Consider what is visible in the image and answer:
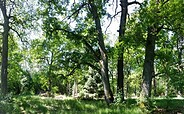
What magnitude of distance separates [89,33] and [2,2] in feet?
19.0

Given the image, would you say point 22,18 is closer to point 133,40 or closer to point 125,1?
point 125,1

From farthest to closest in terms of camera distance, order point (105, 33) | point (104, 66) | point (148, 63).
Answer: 1. point (105, 33)
2. point (104, 66)
3. point (148, 63)

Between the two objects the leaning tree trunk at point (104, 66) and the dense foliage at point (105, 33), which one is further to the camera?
the leaning tree trunk at point (104, 66)

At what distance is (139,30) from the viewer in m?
12.5

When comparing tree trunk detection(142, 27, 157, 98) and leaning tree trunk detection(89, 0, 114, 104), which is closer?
tree trunk detection(142, 27, 157, 98)

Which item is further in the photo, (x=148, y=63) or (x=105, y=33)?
(x=105, y=33)

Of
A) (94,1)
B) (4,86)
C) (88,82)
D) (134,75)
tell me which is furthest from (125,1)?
(134,75)

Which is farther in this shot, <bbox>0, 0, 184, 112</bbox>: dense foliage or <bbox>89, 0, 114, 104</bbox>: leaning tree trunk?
<bbox>89, 0, 114, 104</bbox>: leaning tree trunk

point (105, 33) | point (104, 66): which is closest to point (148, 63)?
point (104, 66)

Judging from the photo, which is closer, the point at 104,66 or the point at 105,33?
the point at 104,66

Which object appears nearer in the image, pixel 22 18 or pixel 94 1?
pixel 94 1

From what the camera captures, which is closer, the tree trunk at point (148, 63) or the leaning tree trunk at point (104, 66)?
the tree trunk at point (148, 63)

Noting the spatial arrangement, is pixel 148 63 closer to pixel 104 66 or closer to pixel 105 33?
pixel 104 66

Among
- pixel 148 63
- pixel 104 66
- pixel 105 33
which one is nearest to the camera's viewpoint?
pixel 148 63
